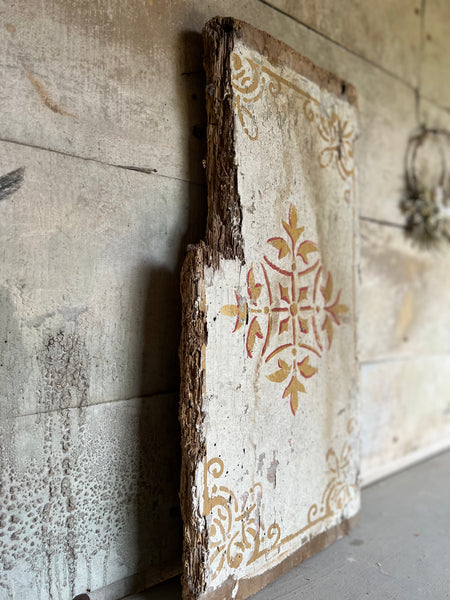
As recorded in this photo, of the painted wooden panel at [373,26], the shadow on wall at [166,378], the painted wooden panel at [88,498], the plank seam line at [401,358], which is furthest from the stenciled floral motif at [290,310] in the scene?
the painted wooden panel at [373,26]

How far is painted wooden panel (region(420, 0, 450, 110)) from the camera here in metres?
2.19

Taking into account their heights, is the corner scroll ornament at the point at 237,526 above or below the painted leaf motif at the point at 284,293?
below

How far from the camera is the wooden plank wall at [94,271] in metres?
1.04

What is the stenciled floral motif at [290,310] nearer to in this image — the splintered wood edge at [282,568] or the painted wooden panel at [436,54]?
the splintered wood edge at [282,568]

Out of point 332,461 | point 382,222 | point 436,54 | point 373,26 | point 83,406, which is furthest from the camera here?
point 436,54

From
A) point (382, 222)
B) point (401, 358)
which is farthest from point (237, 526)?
point (382, 222)

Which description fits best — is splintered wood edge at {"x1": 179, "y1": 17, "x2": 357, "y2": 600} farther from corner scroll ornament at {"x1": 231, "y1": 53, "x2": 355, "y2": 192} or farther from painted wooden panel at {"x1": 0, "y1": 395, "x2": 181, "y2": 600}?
painted wooden panel at {"x1": 0, "y1": 395, "x2": 181, "y2": 600}

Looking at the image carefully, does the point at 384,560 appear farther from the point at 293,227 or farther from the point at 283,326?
the point at 293,227

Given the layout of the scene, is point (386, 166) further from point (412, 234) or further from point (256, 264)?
point (256, 264)

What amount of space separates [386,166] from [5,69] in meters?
1.50

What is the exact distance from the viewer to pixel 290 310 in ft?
4.52

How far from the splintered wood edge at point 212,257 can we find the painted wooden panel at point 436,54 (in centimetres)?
105

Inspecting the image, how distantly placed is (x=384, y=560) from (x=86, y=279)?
114cm

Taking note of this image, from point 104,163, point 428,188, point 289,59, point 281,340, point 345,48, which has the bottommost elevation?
point 281,340
